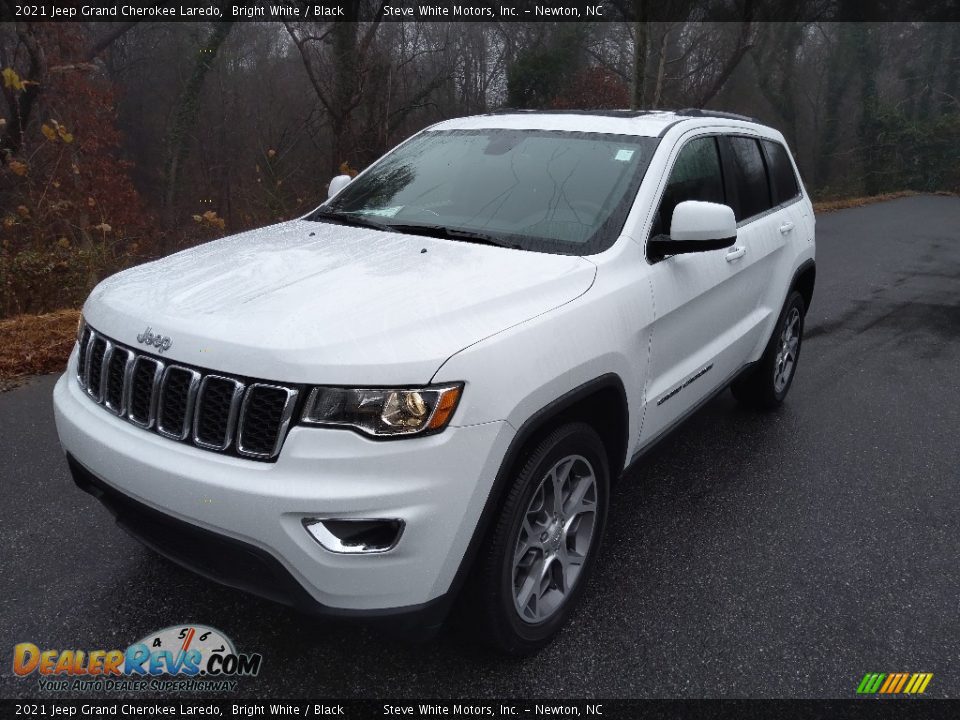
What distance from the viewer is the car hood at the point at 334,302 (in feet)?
7.15

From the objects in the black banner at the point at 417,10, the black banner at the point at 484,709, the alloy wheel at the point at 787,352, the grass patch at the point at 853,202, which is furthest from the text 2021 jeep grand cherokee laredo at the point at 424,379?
the grass patch at the point at 853,202

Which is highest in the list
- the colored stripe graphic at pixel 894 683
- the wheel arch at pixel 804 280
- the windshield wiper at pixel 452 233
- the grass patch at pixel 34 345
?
the windshield wiper at pixel 452 233

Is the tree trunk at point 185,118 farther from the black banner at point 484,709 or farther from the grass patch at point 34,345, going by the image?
the black banner at point 484,709

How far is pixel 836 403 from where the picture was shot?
5348 mm

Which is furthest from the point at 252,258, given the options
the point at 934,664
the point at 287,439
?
the point at 934,664

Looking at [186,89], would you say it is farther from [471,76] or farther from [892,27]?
[892,27]

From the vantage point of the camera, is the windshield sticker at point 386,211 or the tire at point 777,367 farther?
the tire at point 777,367

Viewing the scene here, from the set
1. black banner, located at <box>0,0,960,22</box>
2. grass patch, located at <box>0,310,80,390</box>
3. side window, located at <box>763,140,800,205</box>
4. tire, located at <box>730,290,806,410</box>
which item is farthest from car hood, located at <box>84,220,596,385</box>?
black banner, located at <box>0,0,960,22</box>

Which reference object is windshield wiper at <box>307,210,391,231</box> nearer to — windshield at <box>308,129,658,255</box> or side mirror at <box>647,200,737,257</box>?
windshield at <box>308,129,658,255</box>

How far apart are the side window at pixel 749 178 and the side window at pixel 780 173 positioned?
14cm

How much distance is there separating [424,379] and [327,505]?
0.43 m

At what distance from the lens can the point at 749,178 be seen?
439 cm

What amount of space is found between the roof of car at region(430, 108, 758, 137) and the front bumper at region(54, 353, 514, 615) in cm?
201

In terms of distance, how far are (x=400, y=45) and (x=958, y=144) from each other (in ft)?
79.8
